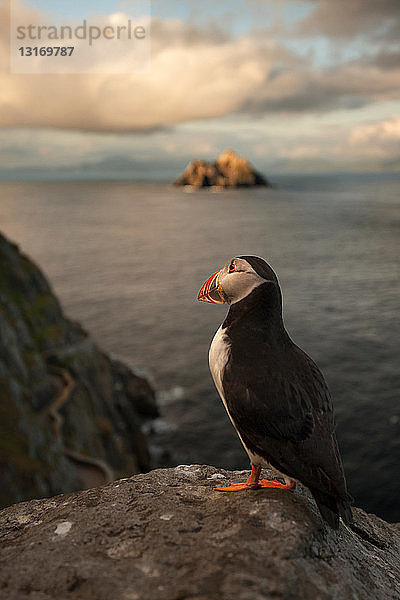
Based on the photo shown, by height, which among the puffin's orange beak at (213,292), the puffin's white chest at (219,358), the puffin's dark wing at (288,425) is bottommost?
the puffin's dark wing at (288,425)

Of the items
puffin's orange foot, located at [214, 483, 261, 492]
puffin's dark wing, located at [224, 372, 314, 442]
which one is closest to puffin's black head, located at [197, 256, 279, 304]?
puffin's dark wing, located at [224, 372, 314, 442]

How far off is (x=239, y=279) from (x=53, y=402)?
107ft

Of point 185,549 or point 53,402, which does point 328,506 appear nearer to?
point 185,549

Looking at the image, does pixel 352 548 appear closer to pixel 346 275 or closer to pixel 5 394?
pixel 5 394

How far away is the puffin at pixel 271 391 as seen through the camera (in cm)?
588

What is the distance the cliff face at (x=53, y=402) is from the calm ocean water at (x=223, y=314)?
4.61m

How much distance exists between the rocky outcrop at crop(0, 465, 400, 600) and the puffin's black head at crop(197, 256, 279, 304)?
8.79ft

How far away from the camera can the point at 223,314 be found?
234ft

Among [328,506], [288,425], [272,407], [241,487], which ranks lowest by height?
[241,487]

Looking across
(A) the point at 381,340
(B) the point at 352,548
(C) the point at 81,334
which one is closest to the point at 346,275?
(A) the point at 381,340

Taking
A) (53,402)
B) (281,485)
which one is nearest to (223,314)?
(53,402)

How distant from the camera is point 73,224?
598 feet

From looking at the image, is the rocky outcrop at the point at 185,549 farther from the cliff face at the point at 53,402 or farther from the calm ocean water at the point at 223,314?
the calm ocean water at the point at 223,314

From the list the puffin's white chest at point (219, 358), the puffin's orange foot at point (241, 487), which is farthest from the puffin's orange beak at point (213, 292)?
the puffin's orange foot at point (241, 487)
